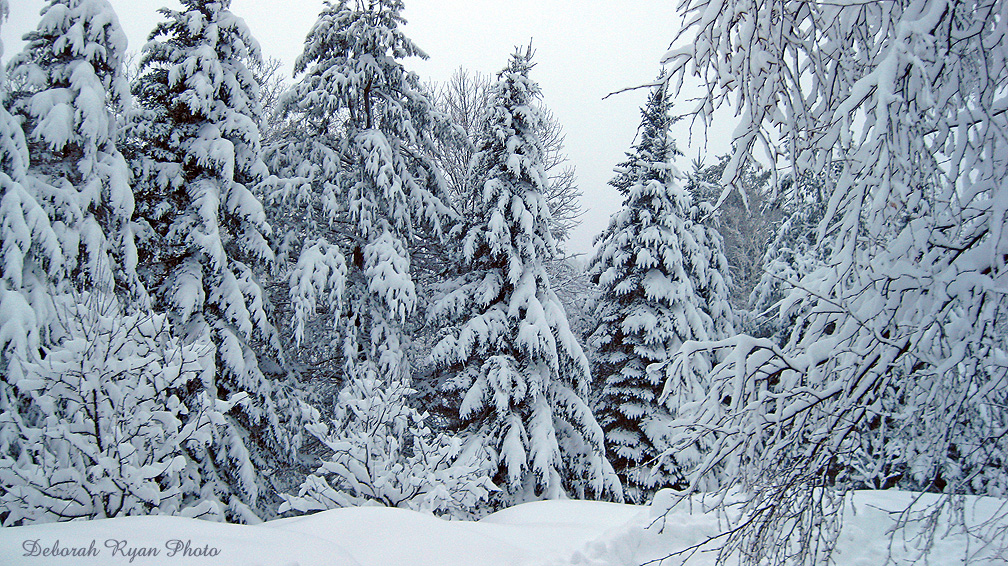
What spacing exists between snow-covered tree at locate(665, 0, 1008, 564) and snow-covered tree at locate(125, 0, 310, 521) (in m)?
9.32

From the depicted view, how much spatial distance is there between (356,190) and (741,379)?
34.7 ft

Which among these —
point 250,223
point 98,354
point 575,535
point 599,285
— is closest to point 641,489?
point 599,285

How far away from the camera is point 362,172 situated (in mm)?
12188

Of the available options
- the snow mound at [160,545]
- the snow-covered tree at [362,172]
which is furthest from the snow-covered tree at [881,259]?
the snow-covered tree at [362,172]

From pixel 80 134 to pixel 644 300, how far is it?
1170 cm

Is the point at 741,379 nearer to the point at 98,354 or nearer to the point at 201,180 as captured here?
the point at 98,354

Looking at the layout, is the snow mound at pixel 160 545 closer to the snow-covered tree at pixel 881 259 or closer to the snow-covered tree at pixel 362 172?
the snow-covered tree at pixel 881 259

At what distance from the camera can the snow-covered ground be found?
3354 mm

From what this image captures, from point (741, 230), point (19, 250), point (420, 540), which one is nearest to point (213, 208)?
point (19, 250)

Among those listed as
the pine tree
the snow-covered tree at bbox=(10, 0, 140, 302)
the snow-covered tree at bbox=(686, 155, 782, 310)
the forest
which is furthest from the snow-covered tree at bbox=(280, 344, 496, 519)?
the snow-covered tree at bbox=(686, 155, 782, 310)

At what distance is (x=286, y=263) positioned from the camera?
12.6 m

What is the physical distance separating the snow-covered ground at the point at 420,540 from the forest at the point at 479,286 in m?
0.53

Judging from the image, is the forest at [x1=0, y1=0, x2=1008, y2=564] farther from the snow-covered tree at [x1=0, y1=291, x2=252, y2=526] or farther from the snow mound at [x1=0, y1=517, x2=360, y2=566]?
the snow mound at [x1=0, y1=517, x2=360, y2=566]

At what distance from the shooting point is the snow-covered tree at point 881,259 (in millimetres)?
2303
